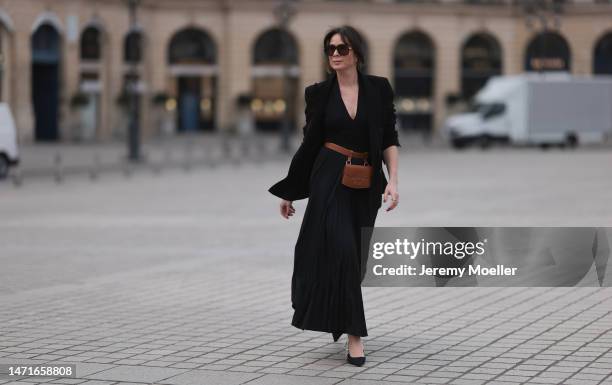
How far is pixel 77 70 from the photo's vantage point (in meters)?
58.5

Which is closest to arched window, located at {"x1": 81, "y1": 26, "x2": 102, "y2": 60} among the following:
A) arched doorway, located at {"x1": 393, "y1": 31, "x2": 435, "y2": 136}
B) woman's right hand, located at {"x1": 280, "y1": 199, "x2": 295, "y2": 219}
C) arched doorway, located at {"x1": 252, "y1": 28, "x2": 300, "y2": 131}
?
arched doorway, located at {"x1": 252, "y1": 28, "x2": 300, "y2": 131}

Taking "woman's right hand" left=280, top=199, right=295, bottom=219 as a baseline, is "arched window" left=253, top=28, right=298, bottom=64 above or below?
above

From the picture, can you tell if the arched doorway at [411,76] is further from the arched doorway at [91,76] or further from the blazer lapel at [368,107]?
the blazer lapel at [368,107]

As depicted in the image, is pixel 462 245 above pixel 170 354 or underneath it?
above

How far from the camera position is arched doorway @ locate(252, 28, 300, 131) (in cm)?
7131

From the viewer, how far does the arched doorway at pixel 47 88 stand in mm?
57000

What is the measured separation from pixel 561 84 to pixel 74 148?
20.5 metres

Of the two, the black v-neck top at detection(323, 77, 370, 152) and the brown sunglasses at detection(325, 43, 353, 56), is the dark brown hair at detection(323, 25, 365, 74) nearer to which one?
the brown sunglasses at detection(325, 43, 353, 56)

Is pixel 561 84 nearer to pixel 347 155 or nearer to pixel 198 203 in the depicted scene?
pixel 198 203

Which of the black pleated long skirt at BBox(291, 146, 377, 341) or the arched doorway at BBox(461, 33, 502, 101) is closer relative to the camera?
the black pleated long skirt at BBox(291, 146, 377, 341)

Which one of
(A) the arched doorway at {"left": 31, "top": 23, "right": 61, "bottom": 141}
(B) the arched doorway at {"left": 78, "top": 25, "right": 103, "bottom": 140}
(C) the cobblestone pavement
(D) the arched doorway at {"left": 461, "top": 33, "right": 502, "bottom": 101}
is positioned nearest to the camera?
(C) the cobblestone pavement

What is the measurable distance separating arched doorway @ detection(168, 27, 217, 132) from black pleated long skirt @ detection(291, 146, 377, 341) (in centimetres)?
6103

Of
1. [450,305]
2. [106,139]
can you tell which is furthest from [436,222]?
[106,139]

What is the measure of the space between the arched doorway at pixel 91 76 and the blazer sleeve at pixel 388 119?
51.5 meters
